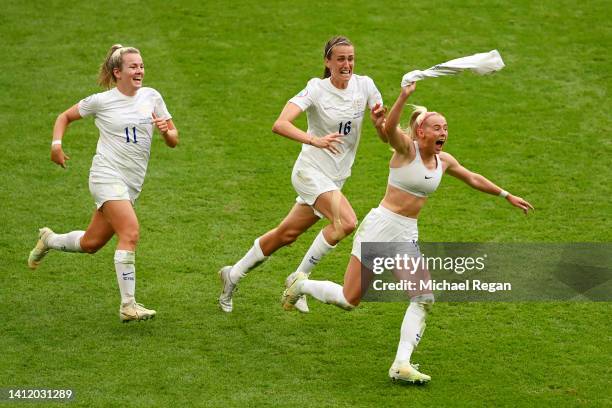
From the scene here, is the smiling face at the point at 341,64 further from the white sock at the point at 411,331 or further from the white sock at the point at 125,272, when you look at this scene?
the white sock at the point at 125,272

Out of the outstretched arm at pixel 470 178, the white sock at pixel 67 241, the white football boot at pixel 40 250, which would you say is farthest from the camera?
the white football boot at pixel 40 250

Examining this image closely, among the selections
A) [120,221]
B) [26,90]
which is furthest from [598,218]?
[26,90]

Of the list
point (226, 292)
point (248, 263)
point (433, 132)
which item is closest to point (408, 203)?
point (433, 132)

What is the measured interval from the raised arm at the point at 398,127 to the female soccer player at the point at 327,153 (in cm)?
90

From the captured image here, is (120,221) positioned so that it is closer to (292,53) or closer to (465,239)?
(465,239)

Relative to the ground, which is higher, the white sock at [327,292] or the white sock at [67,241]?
the white sock at [67,241]

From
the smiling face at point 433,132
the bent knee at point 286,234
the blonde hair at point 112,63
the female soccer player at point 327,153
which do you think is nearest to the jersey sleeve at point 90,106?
the blonde hair at point 112,63

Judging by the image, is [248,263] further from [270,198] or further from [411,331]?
[270,198]

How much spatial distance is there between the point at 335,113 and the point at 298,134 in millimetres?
742

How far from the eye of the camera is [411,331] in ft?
30.6

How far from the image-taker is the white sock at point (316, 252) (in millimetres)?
10602

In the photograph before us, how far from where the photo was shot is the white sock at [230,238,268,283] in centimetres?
1073

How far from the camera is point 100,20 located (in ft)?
57.3

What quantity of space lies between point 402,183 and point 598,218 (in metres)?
4.20
